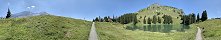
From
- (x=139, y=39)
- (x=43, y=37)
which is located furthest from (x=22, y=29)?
(x=139, y=39)

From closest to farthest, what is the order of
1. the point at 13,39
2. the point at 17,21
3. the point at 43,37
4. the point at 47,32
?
the point at 13,39, the point at 43,37, the point at 47,32, the point at 17,21

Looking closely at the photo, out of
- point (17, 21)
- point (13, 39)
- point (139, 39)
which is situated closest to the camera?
point (13, 39)

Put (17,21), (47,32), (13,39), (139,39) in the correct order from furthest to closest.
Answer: (17,21)
(139,39)
(47,32)
(13,39)

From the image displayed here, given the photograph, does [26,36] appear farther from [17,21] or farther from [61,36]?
[17,21]

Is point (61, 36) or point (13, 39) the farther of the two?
point (61, 36)

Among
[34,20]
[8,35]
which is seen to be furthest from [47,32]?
[34,20]

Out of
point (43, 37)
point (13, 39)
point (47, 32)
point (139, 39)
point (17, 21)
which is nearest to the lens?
point (13, 39)

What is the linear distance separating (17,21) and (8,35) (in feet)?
91.0

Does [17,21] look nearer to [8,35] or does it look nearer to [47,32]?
[47,32]

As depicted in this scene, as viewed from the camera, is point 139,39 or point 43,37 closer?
point 43,37

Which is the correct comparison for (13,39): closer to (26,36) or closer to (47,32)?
(26,36)

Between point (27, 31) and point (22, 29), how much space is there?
3070 mm

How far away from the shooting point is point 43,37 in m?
76.2

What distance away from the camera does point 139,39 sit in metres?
93.2
